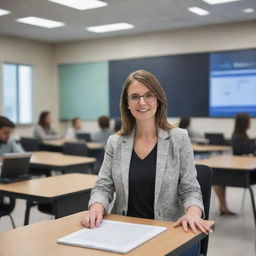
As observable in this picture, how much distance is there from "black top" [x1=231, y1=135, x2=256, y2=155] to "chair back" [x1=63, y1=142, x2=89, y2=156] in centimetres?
198

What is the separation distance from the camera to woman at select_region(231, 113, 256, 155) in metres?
5.36

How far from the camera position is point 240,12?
7.62 metres

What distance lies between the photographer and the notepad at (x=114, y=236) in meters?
1.49

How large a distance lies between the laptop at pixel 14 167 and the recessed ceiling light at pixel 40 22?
5273 millimetres

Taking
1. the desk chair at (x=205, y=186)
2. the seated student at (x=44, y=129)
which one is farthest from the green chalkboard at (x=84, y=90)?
the desk chair at (x=205, y=186)

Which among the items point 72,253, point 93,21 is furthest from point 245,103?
point 72,253

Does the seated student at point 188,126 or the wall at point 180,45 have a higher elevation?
the wall at point 180,45

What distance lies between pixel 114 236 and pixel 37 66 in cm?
982

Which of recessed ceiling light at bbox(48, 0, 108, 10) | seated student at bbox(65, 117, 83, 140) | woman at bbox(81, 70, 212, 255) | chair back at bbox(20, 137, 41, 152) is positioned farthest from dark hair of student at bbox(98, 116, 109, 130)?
woman at bbox(81, 70, 212, 255)

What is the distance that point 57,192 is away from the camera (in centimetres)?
284

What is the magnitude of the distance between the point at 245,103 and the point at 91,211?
7130 millimetres

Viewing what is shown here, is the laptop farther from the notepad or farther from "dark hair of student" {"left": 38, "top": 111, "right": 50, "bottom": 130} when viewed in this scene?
"dark hair of student" {"left": 38, "top": 111, "right": 50, "bottom": 130}

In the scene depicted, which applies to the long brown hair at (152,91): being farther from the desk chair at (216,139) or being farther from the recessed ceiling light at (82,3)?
the desk chair at (216,139)

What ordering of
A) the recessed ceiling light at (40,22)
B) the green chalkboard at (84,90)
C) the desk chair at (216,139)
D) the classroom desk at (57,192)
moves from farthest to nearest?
the green chalkboard at (84,90), the recessed ceiling light at (40,22), the desk chair at (216,139), the classroom desk at (57,192)
